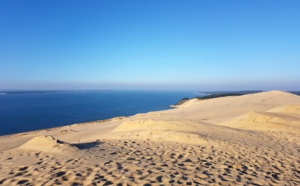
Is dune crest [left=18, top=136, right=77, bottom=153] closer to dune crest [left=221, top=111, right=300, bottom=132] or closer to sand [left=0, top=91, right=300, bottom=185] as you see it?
sand [left=0, top=91, right=300, bottom=185]

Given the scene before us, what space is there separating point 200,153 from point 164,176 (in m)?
3.35

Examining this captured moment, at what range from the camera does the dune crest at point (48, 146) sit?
905 cm

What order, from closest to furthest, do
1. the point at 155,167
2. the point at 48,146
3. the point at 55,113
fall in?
the point at 155,167 < the point at 48,146 < the point at 55,113

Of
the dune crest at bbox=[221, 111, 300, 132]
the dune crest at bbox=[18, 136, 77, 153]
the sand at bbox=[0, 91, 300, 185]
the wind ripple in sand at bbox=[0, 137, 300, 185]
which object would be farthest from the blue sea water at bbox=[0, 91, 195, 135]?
the wind ripple in sand at bbox=[0, 137, 300, 185]

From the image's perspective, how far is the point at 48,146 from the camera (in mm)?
9547

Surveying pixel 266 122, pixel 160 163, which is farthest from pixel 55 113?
pixel 160 163

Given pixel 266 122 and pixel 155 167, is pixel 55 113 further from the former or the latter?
pixel 155 167

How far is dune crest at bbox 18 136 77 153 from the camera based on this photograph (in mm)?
9049

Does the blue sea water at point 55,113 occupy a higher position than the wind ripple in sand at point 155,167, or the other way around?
the wind ripple in sand at point 155,167

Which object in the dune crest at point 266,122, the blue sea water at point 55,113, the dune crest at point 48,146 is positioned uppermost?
the dune crest at point 48,146

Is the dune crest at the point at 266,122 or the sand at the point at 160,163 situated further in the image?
the dune crest at the point at 266,122

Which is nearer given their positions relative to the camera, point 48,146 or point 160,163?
point 160,163

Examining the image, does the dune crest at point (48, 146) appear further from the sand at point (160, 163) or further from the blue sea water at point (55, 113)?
the blue sea water at point (55, 113)

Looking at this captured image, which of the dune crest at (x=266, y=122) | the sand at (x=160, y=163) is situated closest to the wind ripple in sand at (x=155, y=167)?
the sand at (x=160, y=163)
